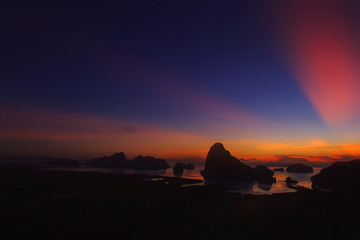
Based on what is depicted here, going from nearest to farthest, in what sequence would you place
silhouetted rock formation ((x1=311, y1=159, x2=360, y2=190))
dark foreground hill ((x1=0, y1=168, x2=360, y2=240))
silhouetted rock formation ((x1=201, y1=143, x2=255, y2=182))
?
dark foreground hill ((x1=0, y1=168, x2=360, y2=240)) → silhouetted rock formation ((x1=311, y1=159, x2=360, y2=190)) → silhouetted rock formation ((x1=201, y1=143, x2=255, y2=182))

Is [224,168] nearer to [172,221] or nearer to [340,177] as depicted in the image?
[340,177]

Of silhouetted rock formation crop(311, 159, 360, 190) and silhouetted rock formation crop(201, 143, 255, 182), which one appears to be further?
silhouetted rock formation crop(201, 143, 255, 182)

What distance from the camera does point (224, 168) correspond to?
105m

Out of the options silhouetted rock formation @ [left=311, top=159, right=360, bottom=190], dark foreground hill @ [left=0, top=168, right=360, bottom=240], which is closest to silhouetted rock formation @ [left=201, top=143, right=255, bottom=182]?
silhouetted rock formation @ [left=311, top=159, right=360, bottom=190]

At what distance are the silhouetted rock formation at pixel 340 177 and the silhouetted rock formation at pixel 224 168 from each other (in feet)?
99.1

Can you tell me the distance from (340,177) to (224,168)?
50.9 metres

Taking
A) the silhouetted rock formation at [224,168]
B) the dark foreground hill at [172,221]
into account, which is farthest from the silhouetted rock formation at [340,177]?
the dark foreground hill at [172,221]

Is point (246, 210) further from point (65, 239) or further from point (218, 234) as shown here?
point (65, 239)

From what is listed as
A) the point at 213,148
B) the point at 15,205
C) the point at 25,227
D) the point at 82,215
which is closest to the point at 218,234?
the point at 82,215

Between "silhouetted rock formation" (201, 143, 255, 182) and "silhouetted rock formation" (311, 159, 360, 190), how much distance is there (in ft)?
99.1

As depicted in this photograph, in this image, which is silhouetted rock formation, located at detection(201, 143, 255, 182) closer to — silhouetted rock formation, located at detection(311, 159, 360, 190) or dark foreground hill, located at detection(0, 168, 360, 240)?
silhouetted rock formation, located at detection(311, 159, 360, 190)

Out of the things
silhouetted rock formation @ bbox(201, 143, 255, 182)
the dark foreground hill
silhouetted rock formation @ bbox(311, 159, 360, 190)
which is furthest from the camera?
silhouetted rock formation @ bbox(201, 143, 255, 182)

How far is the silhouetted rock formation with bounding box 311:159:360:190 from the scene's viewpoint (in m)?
58.9

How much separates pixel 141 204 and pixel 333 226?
2407cm
